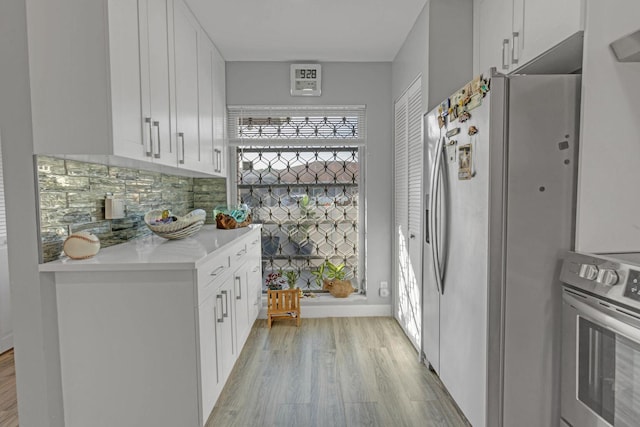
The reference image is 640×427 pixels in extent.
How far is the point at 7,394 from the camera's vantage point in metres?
2.16

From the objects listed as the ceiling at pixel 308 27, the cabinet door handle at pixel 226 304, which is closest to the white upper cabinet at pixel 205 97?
the ceiling at pixel 308 27

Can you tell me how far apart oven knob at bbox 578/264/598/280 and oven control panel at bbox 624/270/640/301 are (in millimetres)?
134

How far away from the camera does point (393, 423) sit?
1890 mm

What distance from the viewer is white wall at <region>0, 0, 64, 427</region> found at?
151 centimetres

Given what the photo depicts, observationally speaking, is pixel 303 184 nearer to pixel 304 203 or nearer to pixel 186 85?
pixel 304 203

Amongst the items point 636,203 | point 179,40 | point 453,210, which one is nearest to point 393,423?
point 453,210

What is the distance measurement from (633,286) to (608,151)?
1.88 feet

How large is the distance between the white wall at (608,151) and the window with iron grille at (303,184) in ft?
7.38

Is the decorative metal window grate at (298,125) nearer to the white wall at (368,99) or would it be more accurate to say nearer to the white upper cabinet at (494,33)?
the white wall at (368,99)

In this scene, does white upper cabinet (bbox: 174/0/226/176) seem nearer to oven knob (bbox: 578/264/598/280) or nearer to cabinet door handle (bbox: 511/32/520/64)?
cabinet door handle (bbox: 511/32/520/64)

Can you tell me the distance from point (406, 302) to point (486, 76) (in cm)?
200

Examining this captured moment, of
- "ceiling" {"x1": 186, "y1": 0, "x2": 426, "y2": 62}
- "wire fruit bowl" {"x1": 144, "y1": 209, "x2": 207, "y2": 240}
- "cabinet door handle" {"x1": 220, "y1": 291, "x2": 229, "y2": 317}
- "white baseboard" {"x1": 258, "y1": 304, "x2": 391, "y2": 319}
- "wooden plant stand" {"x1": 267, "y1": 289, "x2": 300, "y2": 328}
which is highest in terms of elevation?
"ceiling" {"x1": 186, "y1": 0, "x2": 426, "y2": 62}

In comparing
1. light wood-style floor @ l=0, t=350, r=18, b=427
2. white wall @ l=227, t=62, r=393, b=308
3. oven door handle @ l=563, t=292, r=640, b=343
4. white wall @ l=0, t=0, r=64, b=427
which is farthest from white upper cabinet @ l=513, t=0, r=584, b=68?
light wood-style floor @ l=0, t=350, r=18, b=427

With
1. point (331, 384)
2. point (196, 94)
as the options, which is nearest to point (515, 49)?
point (196, 94)
